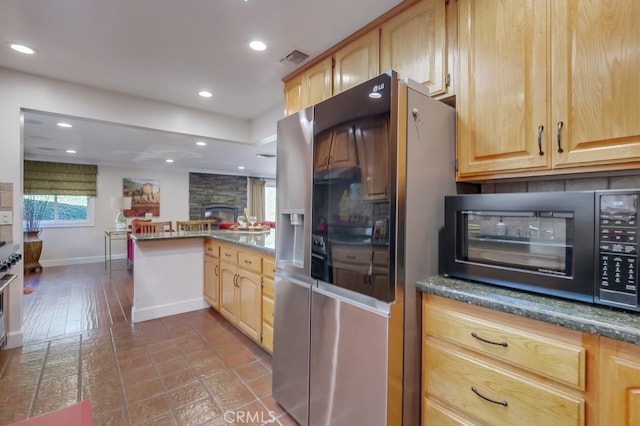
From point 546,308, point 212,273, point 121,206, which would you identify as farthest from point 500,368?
point 121,206

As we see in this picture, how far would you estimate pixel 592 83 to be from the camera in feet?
3.45

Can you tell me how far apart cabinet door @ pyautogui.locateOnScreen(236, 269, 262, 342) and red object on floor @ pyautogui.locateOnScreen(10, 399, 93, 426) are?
62.5 inches

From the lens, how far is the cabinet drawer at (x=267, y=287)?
7.43ft

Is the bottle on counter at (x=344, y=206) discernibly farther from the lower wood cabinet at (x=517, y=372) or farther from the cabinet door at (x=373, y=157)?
the lower wood cabinet at (x=517, y=372)

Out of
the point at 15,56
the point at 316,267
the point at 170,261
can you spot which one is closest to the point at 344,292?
the point at 316,267

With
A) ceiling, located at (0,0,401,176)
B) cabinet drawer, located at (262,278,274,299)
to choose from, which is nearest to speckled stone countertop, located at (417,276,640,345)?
cabinet drawer, located at (262,278,274,299)

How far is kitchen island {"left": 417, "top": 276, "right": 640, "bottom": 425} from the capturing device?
0.84 m

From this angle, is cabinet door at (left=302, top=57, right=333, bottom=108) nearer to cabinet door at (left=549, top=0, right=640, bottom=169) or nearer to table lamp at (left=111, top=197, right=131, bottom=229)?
cabinet door at (left=549, top=0, right=640, bottom=169)

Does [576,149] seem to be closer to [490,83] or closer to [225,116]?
[490,83]

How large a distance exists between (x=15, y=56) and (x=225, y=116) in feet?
5.98

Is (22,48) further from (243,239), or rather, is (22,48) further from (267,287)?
(267,287)

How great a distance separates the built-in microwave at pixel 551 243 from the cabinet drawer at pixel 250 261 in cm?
153

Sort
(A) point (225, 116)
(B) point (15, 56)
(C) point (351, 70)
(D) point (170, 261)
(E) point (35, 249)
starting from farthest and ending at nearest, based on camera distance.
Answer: (E) point (35, 249) < (A) point (225, 116) < (D) point (170, 261) < (B) point (15, 56) < (C) point (351, 70)

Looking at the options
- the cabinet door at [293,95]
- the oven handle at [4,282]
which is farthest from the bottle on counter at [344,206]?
the oven handle at [4,282]
